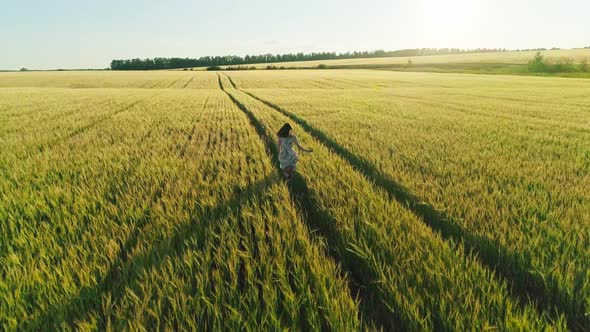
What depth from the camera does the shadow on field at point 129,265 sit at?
6.32ft

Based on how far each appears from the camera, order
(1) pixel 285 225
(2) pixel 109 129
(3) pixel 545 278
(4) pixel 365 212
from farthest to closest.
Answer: (2) pixel 109 129, (4) pixel 365 212, (1) pixel 285 225, (3) pixel 545 278

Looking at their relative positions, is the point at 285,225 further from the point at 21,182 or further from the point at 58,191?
the point at 21,182

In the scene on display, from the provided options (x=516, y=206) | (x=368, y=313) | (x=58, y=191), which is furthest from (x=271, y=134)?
(x=368, y=313)

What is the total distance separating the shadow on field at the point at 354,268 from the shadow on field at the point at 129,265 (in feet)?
3.02

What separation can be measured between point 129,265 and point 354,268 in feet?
6.33

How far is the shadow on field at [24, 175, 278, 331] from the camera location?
6.32 ft

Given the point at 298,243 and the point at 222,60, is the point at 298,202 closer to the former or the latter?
the point at 298,243

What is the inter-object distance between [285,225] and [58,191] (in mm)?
3438

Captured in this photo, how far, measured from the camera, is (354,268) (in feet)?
8.84

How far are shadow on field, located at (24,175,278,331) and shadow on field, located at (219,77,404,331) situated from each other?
3.02ft

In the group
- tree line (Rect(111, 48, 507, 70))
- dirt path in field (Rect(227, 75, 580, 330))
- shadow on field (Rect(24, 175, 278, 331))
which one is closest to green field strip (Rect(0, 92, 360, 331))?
shadow on field (Rect(24, 175, 278, 331))

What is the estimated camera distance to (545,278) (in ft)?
7.66

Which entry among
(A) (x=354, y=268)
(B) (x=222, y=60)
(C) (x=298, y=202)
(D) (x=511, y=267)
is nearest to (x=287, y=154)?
(C) (x=298, y=202)

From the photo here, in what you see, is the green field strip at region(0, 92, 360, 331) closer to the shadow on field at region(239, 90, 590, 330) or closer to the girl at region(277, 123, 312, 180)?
the girl at region(277, 123, 312, 180)
